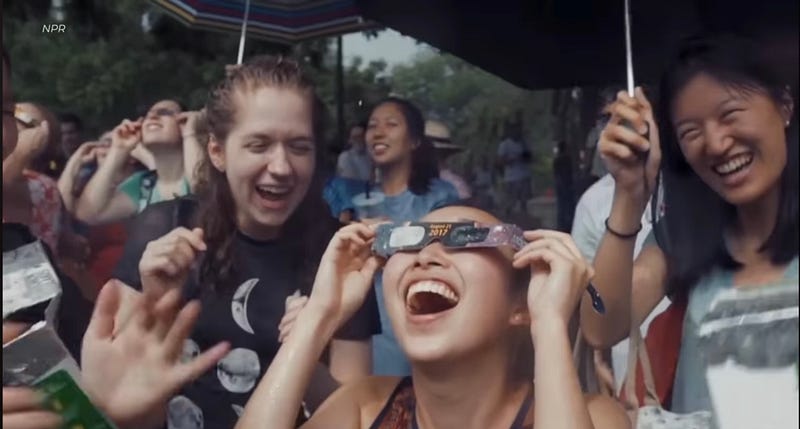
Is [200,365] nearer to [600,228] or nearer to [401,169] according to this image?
[401,169]

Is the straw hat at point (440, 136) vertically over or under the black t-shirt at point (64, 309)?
over

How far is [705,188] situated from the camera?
2416mm

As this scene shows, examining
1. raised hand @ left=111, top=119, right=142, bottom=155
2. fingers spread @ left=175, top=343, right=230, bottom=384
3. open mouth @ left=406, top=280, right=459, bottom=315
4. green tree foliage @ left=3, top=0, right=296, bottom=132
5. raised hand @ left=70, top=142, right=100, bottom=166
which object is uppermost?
green tree foliage @ left=3, top=0, right=296, bottom=132

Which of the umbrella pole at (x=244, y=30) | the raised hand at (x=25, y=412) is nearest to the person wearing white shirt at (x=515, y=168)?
the umbrella pole at (x=244, y=30)

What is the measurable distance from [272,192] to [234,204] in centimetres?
9

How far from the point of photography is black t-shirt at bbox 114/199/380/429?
8.68 feet

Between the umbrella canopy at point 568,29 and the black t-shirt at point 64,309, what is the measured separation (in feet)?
3.09

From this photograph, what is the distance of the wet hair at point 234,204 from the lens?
8.61 ft

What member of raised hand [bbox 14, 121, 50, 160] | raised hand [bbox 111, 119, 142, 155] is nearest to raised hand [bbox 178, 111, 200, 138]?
raised hand [bbox 111, 119, 142, 155]

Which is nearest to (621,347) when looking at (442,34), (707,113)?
(707,113)

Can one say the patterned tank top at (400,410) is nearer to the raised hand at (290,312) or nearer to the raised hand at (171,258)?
the raised hand at (290,312)

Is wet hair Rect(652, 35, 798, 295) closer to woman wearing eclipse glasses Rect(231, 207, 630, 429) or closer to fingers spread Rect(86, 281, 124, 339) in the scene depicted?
woman wearing eclipse glasses Rect(231, 207, 630, 429)

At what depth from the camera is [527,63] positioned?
2.46 m

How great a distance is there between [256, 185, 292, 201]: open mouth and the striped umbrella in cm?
29
